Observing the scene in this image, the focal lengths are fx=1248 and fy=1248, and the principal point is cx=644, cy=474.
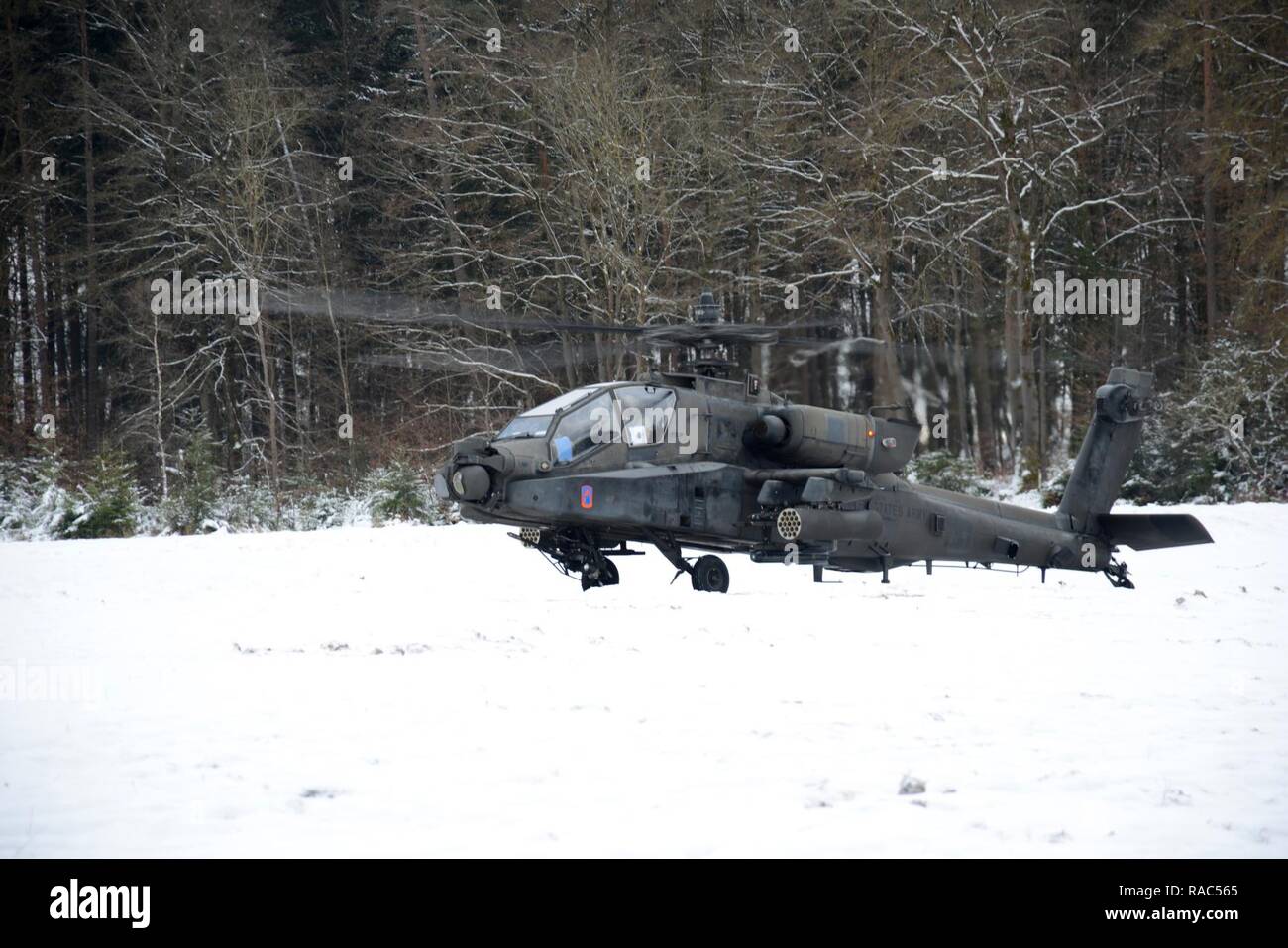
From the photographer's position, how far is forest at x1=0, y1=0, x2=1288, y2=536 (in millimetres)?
26672

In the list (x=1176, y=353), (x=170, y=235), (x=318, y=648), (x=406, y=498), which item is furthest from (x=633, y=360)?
(x=318, y=648)

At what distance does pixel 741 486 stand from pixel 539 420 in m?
2.56

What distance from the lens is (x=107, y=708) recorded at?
7035 millimetres

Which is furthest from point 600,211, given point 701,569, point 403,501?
point 701,569

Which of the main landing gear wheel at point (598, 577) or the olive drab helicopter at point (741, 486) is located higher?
the olive drab helicopter at point (741, 486)

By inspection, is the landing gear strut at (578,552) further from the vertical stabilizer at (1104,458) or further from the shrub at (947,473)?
the shrub at (947,473)

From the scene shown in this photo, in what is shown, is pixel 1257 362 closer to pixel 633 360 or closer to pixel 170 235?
pixel 633 360

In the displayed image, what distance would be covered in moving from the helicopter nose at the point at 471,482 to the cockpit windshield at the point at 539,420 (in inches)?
33.1

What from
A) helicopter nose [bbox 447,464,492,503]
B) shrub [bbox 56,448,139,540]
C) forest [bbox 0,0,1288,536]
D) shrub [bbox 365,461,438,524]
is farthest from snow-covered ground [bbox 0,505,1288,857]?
forest [bbox 0,0,1288,536]

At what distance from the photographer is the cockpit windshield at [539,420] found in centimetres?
1362

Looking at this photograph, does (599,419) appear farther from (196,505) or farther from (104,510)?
(196,505)

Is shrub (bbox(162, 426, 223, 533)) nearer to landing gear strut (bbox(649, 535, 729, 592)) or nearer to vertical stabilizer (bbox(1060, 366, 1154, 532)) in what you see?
landing gear strut (bbox(649, 535, 729, 592))

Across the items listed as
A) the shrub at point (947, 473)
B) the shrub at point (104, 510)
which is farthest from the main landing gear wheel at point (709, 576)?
the shrub at point (104, 510)

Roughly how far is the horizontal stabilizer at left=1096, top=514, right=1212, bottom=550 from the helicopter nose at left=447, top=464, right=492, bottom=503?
809 centimetres
